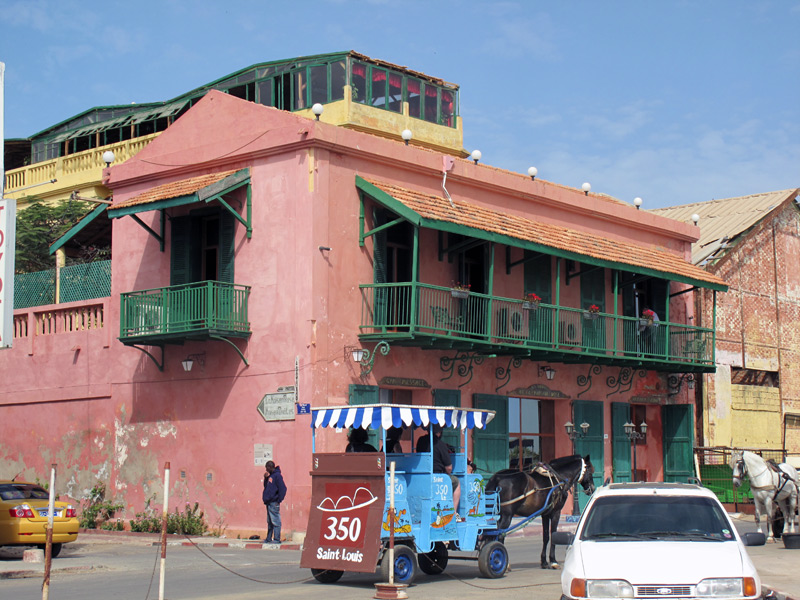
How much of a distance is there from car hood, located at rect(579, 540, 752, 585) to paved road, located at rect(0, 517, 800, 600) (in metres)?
3.77

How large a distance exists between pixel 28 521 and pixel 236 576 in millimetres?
4014

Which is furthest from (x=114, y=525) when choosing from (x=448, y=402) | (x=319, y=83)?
(x=319, y=83)

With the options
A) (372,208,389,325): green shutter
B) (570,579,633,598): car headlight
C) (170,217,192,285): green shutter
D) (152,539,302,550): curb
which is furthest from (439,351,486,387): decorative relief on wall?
(570,579,633,598): car headlight

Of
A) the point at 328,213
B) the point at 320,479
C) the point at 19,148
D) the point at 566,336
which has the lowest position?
the point at 320,479

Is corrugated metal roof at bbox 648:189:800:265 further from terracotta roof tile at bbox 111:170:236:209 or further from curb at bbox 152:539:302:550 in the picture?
curb at bbox 152:539:302:550

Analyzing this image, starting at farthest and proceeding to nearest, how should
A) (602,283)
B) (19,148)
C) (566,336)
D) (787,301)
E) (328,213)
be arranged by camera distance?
(19,148)
(787,301)
(602,283)
(566,336)
(328,213)

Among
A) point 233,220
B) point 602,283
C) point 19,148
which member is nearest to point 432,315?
point 233,220

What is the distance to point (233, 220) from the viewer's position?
957 inches

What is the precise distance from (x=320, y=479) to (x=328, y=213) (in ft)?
28.7

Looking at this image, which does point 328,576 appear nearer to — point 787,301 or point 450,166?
point 450,166

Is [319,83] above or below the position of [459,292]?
above

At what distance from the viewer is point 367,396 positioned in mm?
23094

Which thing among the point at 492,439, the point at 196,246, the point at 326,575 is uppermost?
the point at 196,246

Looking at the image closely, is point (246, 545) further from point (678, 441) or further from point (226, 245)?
point (678, 441)
